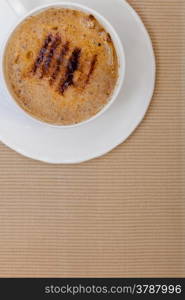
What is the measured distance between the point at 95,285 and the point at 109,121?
0.42m

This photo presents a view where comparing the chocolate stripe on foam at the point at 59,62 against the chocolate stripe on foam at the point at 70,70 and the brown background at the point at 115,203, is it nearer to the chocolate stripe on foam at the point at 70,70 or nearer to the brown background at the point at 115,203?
the chocolate stripe on foam at the point at 70,70

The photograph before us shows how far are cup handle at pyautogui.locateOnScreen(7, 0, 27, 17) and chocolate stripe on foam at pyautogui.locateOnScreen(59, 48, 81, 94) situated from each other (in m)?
0.14

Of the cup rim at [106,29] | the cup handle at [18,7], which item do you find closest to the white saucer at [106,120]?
the cup rim at [106,29]

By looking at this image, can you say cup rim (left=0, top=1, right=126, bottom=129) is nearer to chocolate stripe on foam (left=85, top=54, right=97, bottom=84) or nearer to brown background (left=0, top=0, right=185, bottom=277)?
chocolate stripe on foam (left=85, top=54, right=97, bottom=84)

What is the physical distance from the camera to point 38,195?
1.06 m

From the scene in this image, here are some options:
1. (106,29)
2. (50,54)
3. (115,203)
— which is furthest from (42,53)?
(115,203)

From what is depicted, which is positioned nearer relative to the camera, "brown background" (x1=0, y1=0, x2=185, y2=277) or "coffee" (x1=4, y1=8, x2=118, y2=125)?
"coffee" (x1=4, y1=8, x2=118, y2=125)

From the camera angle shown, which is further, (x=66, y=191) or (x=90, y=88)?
(x=66, y=191)

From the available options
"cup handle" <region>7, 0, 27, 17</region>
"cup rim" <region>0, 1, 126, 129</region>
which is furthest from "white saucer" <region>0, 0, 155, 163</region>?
"cup handle" <region>7, 0, 27, 17</region>

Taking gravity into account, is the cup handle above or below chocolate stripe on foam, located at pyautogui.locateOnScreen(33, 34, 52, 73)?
above

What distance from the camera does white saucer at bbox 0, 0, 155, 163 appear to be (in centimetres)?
96

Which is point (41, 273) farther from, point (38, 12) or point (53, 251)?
point (38, 12)

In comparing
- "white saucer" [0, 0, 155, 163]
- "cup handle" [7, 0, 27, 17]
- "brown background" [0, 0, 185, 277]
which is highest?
"cup handle" [7, 0, 27, 17]

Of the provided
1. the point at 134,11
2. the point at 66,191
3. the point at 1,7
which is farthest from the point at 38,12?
the point at 66,191
